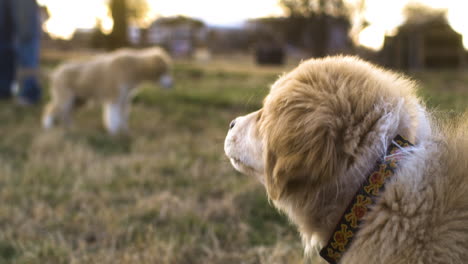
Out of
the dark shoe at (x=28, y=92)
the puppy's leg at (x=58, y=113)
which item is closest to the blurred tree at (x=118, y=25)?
the dark shoe at (x=28, y=92)

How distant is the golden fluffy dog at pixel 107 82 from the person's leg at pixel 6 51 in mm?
1567

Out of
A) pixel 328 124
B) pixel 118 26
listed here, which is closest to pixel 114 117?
pixel 328 124

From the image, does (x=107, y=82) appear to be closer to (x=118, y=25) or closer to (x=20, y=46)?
(x=20, y=46)

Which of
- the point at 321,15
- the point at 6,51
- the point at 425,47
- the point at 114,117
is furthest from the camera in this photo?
the point at 425,47

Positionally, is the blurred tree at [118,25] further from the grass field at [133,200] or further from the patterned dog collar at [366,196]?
the patterned dog collar at [366,196]

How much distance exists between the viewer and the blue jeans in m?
7.67

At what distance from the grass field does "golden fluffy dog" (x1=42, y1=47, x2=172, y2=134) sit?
35cm

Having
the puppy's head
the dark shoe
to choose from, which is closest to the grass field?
the puppy's head

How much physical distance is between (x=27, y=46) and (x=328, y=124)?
7565mm

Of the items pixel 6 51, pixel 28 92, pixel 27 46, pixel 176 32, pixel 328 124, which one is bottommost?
pixel 176 32

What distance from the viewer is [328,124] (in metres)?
1.57

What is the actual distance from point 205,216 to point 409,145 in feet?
7.08

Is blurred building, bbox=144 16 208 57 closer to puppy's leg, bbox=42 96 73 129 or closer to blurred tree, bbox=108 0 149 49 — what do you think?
blurred tree, bbox=108 0 149 49

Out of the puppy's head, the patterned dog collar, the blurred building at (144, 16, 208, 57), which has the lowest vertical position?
the blurred building at (144, 16, 208, 57)
